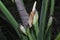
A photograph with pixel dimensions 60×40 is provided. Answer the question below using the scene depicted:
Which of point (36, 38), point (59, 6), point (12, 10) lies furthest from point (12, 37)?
point (36, 38)

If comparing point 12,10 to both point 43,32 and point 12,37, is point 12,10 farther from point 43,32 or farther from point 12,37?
point 43,32

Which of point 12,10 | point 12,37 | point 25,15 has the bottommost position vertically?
point 12,37

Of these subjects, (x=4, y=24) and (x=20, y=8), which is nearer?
(x=20, y=8)

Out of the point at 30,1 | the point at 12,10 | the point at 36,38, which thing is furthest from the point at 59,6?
the point at 36,38

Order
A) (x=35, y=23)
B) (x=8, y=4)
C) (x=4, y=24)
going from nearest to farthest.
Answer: (x=35, y=23) < (x=8, y=4) < (x=4, y=24)

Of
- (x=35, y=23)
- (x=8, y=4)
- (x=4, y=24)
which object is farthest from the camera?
(x=4, y=24)

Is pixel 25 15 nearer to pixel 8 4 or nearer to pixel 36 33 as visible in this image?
pixel 36 33

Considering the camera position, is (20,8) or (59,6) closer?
(20,8)

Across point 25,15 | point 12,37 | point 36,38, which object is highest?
point 25,15

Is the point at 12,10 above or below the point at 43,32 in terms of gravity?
below
